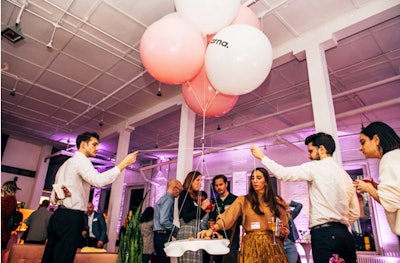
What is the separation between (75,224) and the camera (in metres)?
2.19

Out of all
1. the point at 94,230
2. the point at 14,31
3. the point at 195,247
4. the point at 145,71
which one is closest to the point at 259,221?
the point at 195,247

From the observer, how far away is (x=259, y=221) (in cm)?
217

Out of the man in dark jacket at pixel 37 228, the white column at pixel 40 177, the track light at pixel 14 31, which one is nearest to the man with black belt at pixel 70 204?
the track light at pixel 14 31

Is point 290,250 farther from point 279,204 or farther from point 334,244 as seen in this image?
point 334,244

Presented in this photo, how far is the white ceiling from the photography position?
3.40 m

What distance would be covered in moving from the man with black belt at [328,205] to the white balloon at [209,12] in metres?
1.24

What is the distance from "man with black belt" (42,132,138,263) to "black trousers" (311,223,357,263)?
Answer: 5.31 ft

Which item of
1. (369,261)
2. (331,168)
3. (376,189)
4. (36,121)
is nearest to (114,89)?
(36,121)

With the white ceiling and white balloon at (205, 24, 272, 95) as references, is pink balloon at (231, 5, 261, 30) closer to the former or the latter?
white balloon at (205, 24, 272, 95)

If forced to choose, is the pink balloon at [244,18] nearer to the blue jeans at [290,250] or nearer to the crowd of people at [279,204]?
the crowd of people at [279,204]

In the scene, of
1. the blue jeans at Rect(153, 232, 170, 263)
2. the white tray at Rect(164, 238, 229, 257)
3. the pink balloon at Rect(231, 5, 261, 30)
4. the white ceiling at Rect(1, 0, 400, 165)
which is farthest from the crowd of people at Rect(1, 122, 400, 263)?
the white ceiling at Rect(1, 0, 400, 165)

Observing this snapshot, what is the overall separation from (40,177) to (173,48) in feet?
27.0

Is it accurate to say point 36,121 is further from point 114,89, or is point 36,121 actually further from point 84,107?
point 114,89

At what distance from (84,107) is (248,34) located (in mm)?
5035
